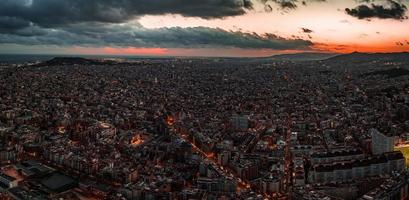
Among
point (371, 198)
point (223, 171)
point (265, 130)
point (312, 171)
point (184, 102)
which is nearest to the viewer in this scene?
point (371, 198)

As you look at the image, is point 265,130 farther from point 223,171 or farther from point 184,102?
point 184,102

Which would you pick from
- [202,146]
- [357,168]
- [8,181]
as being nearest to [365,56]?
[202,146]

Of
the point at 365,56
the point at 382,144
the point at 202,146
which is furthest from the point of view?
the point at 365,56

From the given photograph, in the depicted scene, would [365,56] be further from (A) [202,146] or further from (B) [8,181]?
(B) [8,181]

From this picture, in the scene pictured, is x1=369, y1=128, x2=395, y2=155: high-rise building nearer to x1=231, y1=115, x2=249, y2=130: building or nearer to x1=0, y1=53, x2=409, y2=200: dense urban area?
x1=0, y1=53, x2=409, y2=200: dense urban area

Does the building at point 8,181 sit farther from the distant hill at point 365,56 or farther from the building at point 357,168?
the distant hill at point 365,56

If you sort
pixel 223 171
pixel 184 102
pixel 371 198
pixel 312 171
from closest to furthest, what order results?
pixel 371 198
pixel 312 171
pixel 223 171
pixel 184 102

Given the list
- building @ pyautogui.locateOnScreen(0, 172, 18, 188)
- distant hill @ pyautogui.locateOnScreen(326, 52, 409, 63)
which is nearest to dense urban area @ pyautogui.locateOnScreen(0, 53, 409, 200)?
building @ pyautogui.locateOnScreen(0, 172, 18, 188)

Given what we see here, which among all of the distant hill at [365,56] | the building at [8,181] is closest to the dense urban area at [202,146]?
the building at [8,181]

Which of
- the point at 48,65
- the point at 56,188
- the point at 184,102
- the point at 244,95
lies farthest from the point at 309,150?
the point at 48,65
